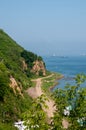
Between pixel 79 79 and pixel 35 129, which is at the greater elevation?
pixel 79 79

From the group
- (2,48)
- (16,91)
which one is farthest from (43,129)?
(2,48)

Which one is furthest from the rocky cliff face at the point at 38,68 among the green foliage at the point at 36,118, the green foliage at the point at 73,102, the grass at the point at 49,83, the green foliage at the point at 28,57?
the green foliage at the point at 36,118

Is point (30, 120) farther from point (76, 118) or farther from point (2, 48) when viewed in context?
point (2, 48)

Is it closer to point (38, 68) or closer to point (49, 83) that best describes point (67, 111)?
point (49, 83)

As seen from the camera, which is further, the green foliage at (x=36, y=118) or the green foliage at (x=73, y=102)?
the green foliage at (x=73, y=102)

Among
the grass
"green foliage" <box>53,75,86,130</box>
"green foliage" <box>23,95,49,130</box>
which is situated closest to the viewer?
"green foliage" <box>23,95,49,130</box>

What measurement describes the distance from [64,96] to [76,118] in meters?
1.10

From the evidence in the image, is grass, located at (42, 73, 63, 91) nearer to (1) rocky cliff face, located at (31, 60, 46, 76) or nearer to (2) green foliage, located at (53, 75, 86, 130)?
(1) rocky cliff face, located at (31, 60, 46, 76)

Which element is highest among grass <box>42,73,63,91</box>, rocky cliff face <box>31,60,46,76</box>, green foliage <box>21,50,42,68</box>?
green foliage <box>21,50,42,68</box>

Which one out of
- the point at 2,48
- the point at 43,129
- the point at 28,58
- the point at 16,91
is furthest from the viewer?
the point at 28,58

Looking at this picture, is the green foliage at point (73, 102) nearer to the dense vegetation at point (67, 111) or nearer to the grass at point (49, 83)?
the dense vegetation at point (67, 111)

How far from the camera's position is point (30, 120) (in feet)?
55.5

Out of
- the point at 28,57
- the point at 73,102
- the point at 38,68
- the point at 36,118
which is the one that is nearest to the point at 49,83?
the point at 28,57

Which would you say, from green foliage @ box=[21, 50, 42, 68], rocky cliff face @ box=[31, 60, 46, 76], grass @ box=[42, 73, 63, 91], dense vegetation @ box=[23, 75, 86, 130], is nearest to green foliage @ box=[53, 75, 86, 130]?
dense vegetation @ box=[23, 75, 86, 130]
